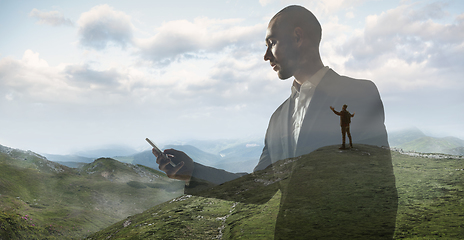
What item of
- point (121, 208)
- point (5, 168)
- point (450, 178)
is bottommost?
point (121, 208)

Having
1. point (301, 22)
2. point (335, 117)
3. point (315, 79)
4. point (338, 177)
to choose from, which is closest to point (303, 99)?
point (315, 79)

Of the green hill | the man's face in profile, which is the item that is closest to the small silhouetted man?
the man's face in profile

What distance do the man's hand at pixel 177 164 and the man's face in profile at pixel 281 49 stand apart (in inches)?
193

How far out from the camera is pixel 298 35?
20.5 feet

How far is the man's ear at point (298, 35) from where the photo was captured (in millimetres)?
6223

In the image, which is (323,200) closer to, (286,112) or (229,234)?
(229,234)

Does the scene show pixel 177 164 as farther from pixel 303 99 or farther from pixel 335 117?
pixel 335 117

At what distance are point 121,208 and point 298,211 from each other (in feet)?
108

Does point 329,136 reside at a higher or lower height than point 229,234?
higher

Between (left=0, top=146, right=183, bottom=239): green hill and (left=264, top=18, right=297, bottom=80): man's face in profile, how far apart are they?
17070 millimetres

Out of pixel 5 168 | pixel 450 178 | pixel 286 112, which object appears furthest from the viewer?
pixel 5 168

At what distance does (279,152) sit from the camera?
7574 mm

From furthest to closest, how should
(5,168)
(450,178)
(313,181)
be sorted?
1. (5,168)
2. (313,181)
3. (450,178)

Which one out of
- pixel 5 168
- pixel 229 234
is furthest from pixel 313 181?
pixel 5 168
